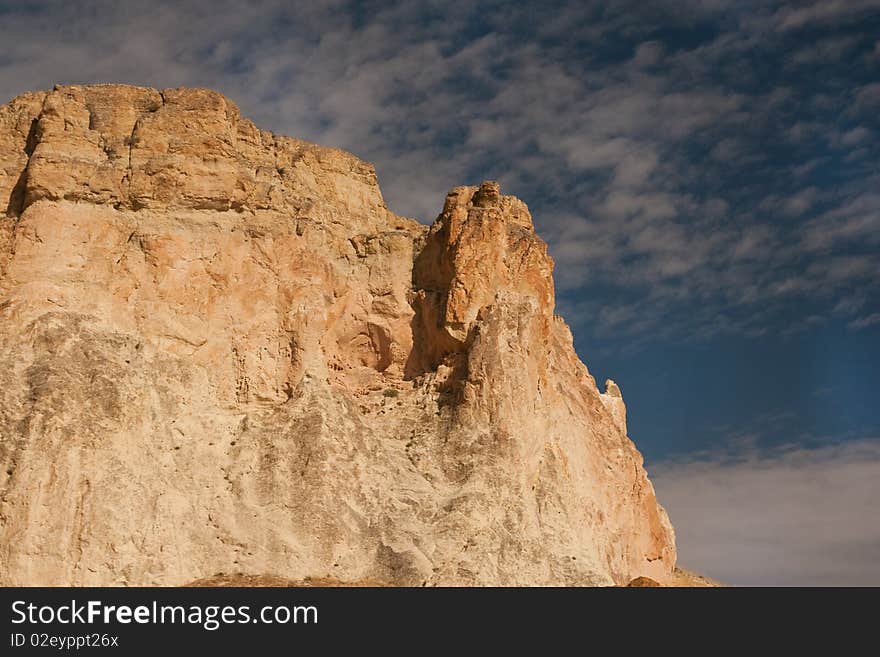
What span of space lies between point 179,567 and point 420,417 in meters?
10.3

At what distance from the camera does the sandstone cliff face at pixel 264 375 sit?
120 feet

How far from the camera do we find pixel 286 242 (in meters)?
43.8

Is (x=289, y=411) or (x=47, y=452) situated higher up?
(x=289, y=411)

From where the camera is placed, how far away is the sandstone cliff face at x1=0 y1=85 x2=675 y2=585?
36.4 metres

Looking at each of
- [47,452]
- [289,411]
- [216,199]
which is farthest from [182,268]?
[47,452]

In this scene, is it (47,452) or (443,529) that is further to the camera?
(443,529)

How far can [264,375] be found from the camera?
41.5 m

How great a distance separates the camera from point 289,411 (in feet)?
133

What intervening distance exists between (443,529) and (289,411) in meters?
5.85

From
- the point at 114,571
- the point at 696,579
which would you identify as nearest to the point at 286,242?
the point at 114,571

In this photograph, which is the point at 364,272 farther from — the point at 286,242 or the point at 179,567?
the point at 179,567
